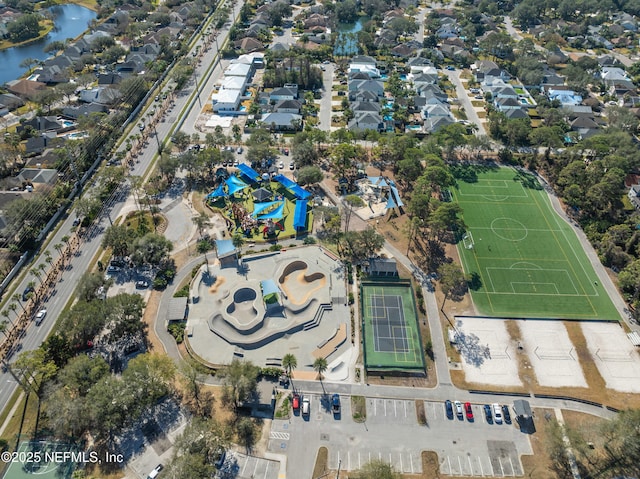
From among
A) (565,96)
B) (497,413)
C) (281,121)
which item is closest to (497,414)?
(497,413)

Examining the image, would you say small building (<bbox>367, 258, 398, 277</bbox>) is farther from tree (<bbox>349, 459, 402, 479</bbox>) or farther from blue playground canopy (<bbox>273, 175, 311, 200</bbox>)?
tree (<bbox>349, 459, 402, 479</bbox>)

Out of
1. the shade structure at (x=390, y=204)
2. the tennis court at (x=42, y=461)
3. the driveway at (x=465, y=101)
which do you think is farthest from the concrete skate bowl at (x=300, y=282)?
the driveway at (x=465, y=101)

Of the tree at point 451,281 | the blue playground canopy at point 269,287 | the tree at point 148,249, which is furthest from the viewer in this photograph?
the tree at point 148,249

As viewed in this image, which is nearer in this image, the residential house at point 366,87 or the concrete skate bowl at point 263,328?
the concrete skate bowl at point 263,328

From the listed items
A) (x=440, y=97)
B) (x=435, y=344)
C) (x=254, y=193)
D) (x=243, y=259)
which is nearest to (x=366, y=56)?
(x=440, y=97)

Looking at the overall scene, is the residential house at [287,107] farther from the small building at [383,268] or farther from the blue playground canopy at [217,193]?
the small building at [383,268]

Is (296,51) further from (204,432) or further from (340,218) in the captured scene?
(204,432)

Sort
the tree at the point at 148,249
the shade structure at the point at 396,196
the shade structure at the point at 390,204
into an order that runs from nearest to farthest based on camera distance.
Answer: the tree at the point at 148,249, the shade structure at the point at 390,204, the shade structure at the point at 396,196
